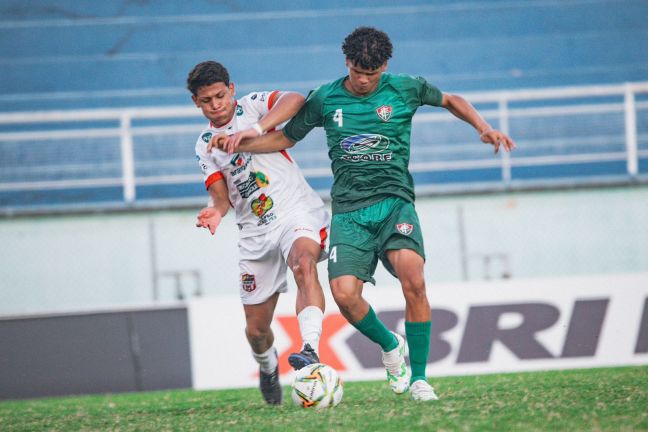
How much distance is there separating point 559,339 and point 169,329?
3.53m

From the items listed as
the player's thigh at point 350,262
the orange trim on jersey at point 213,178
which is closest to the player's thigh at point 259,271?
the orange trim on jersey at point 213,178

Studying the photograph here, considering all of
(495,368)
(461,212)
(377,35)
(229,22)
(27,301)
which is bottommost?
(495,368)

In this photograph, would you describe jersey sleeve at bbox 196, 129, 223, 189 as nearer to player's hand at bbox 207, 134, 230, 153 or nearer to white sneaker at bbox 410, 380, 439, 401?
player's hand at bbox 207, 134, 230, 153

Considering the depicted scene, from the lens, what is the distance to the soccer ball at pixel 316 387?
543 cm

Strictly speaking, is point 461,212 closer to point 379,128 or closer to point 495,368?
point 495,368

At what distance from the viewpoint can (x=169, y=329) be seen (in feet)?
31.0

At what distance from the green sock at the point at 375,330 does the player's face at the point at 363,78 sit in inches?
49.0

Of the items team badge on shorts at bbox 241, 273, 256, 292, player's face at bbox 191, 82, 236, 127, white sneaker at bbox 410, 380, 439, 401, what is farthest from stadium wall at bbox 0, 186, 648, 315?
white sneaker at bbox 410, 380, 439, 401

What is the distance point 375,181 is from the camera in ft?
19.1

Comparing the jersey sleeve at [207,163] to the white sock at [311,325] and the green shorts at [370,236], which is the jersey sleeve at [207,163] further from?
the white sock at [311,325]

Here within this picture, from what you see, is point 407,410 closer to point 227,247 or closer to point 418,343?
point 418,343

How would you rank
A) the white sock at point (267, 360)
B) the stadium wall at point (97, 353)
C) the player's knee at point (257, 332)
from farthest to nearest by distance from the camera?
the stadium wall at point (97, 353)
the white sock at point (267, 360)
the player's knee at point (257, 332)

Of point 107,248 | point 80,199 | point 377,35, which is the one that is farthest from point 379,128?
point 80,199

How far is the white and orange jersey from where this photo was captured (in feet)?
20.7
